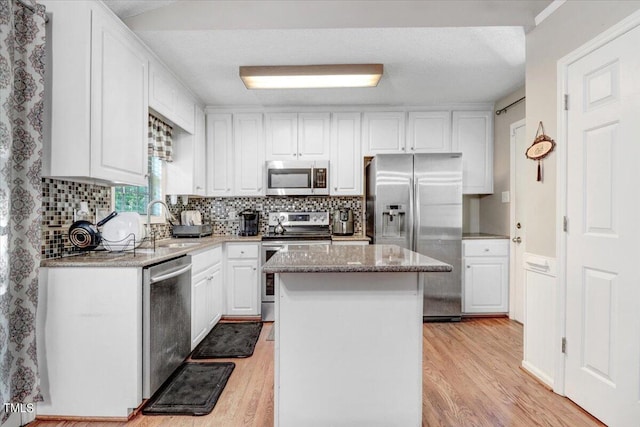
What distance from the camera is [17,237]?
1628 millimetres

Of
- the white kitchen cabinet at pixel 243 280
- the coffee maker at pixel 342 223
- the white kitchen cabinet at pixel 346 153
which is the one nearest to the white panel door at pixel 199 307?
the white kitchen cabinet at pixel 243 280

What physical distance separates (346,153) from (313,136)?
0.43 metres

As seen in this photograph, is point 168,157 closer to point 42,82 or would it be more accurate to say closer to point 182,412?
point 42,82

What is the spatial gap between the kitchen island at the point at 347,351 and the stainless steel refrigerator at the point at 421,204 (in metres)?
1.86

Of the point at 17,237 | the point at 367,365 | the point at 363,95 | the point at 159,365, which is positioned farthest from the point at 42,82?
the point at 363,95

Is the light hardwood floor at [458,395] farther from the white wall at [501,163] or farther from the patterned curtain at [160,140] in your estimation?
the patterned curtain at [160,140]

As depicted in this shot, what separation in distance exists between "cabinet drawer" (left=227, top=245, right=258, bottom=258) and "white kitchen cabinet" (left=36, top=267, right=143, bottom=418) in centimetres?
162

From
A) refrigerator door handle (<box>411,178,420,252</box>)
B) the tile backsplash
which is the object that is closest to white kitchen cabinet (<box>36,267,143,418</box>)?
the tile backsplash

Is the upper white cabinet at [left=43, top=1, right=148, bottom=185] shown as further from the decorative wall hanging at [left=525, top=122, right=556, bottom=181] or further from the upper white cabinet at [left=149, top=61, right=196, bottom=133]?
the decorative wall hanging at [left=525, top=122, right=556, bottom=181]

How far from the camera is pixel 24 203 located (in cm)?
165

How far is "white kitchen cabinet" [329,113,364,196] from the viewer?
148 inches

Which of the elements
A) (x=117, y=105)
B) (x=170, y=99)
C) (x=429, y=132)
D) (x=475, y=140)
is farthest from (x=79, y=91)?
(x=475, y=140)

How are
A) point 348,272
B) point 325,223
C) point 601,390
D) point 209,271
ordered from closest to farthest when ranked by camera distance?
point 348,272 → point 601,390 → point 209,271 → point 325,223

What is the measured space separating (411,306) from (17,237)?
2.00m
